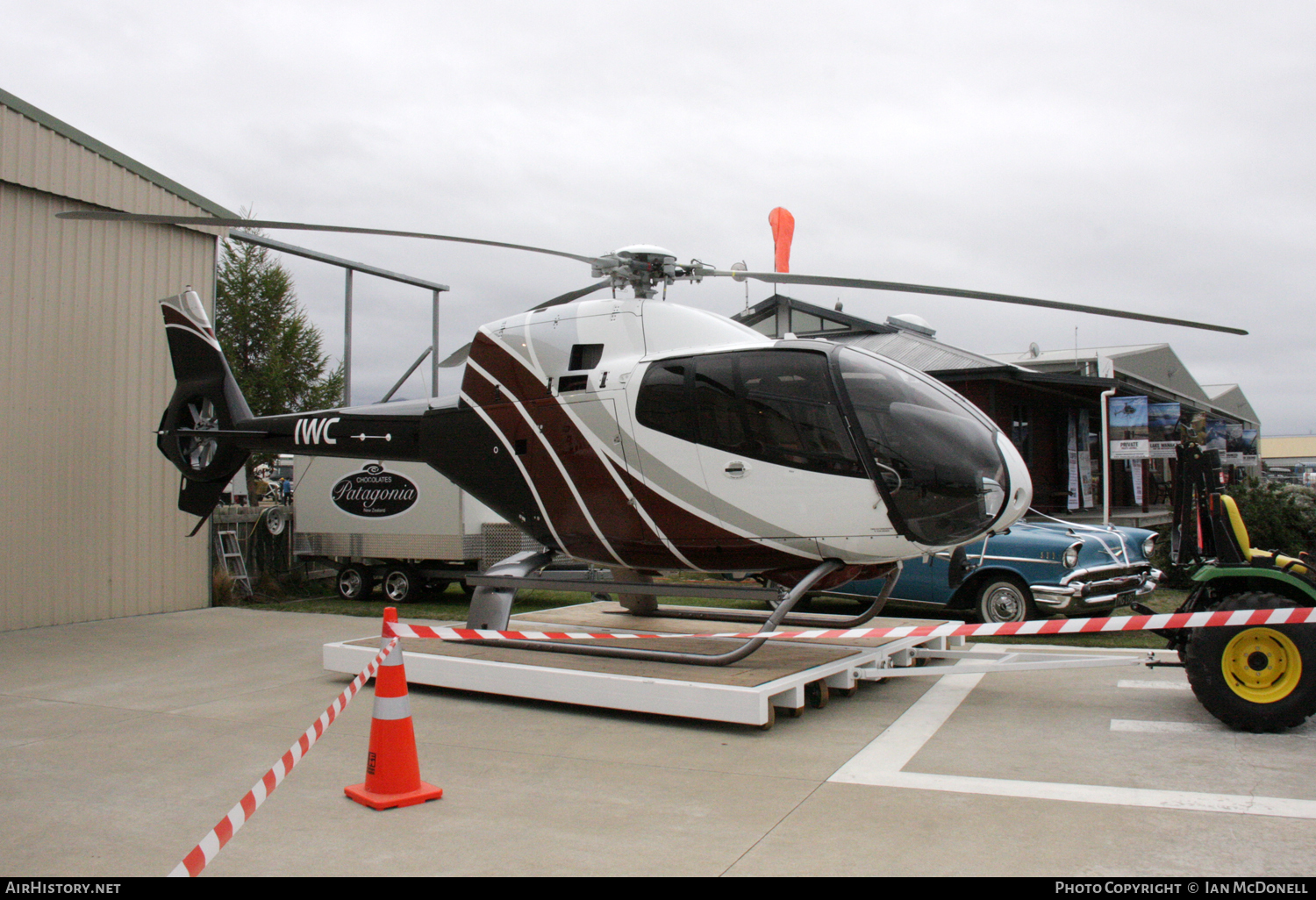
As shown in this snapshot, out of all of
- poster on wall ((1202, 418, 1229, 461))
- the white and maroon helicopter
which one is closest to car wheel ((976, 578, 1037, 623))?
the white and maroon helicopter

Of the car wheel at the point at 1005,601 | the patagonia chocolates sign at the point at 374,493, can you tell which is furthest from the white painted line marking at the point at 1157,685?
the patagonia chocolates sign at the point at 374,493

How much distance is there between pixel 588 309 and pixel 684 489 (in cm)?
166

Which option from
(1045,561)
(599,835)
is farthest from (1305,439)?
(599,835)

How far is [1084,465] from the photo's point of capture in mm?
22078

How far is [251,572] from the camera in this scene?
14680 millimetres

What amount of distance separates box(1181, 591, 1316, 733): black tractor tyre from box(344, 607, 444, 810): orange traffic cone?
438cm

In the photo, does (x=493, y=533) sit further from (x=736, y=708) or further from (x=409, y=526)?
(x=736, y=708)

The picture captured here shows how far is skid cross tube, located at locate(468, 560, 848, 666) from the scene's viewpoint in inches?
A: 247

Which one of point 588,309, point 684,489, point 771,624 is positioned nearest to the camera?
point 771,624

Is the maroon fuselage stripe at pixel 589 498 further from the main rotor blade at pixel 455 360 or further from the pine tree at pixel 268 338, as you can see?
the pine tree at pixel 268 338

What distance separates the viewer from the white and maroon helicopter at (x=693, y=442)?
19.7 ft

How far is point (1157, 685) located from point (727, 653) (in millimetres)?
3191

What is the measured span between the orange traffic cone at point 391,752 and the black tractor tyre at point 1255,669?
438cm

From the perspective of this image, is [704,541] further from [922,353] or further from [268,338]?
[268,338]
